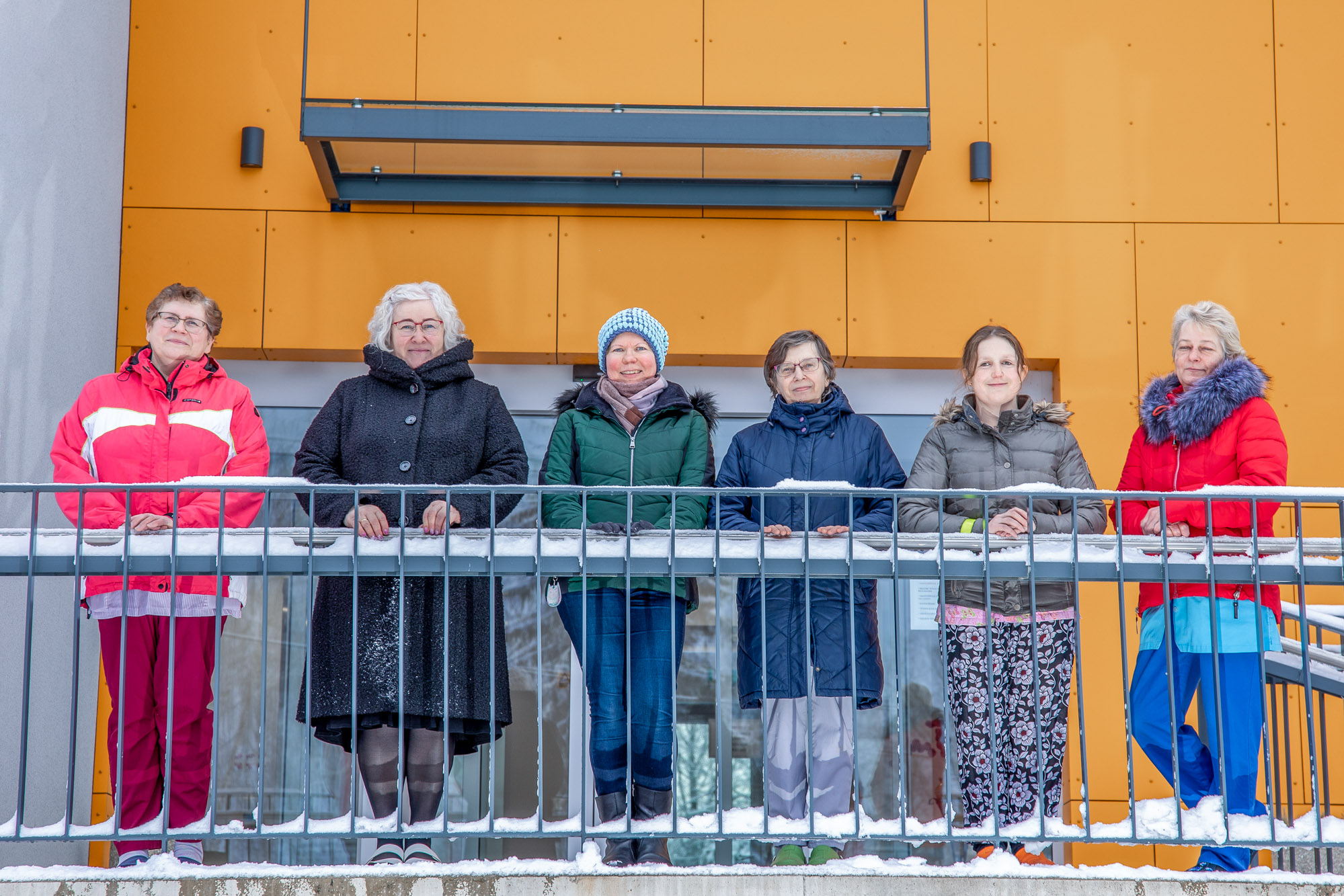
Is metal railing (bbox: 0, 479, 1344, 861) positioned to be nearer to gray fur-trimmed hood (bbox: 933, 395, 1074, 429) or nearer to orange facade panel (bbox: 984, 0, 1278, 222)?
gray fur-trimmed hood (bbox: 933, 395, 1074, 429)

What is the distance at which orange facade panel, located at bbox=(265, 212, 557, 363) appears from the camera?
19.9ft

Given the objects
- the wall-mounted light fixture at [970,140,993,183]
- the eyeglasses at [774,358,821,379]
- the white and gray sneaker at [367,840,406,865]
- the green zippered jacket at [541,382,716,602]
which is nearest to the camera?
the white and gray sneaker at [367,840,406,865]

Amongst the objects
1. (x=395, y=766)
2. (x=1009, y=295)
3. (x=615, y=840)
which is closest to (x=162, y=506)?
(x=395, y=766)

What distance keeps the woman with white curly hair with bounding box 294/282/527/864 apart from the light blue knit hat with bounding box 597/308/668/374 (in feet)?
1.39

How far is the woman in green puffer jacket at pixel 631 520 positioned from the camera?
3.79 meters

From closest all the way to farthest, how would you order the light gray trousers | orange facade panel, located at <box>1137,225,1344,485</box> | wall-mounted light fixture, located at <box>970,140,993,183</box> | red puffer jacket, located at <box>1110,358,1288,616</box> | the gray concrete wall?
the light gray trousers
red puffer jacket, located at <box>1110,358,1288,616</box>
the gray concrete wall
orange facade panel, located at <box>1137,225,1344,485</box>
wall-mounted light fixture, located at <box>970,140,993,183</box>

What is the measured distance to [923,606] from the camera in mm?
6137

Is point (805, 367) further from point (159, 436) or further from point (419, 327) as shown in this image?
point (159, 436)

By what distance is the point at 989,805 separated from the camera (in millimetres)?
3814

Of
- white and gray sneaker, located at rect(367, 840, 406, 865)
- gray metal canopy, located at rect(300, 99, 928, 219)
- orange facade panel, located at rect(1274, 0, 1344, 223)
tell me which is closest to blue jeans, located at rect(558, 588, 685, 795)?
white and gray sneaker, located at rect(367, 840, 406, 865)

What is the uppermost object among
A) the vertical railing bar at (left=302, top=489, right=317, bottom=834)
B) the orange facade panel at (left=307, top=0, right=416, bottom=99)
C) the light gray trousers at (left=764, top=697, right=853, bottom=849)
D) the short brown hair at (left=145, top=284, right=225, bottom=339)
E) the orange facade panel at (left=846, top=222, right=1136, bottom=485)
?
the orange facade panel at (left=307, top=0, right=416, bottom=99)

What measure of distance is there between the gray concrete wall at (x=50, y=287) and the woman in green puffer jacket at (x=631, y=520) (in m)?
2.41

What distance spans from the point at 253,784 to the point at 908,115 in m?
4.31

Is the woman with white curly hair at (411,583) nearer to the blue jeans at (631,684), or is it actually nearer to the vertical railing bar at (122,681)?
the blue jeans at (631,684)
